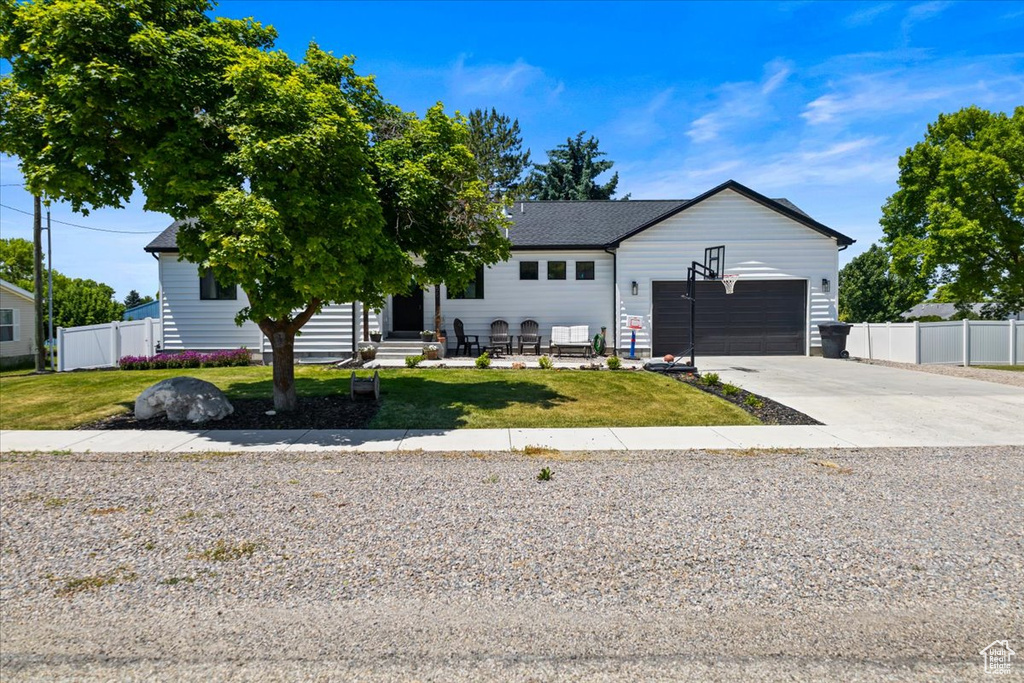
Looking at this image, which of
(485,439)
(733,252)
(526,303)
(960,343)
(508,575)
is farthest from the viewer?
(526,303)

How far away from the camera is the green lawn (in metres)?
8.87

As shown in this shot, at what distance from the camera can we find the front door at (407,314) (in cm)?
1888

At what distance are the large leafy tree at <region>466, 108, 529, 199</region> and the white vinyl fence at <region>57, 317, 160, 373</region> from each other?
22.6m

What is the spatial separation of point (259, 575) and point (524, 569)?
5.90 ft

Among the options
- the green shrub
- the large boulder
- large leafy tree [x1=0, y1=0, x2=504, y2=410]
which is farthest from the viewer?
the green shrub

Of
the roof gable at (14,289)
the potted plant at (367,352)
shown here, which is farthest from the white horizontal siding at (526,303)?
the roof gable at (14,289)

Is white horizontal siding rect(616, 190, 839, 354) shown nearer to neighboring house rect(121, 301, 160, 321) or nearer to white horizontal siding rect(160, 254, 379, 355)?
white horizontal siding rect(160, 254, 379, 355)

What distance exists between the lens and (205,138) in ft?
26.0

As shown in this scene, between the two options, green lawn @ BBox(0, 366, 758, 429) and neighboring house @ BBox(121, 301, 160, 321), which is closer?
green lawn @ BBox(0, 366, 758, 429)

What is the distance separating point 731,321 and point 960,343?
705 cm

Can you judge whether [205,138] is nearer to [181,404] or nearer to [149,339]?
[181,404]

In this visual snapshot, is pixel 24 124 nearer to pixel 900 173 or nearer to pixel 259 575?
pixel 259 575

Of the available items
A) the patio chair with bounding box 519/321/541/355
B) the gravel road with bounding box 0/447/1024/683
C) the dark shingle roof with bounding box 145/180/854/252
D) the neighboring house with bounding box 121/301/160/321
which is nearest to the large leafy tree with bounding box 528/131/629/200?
the dark shingle roof with bounding box 145/180/854/252

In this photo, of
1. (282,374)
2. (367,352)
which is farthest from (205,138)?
(367,352)
